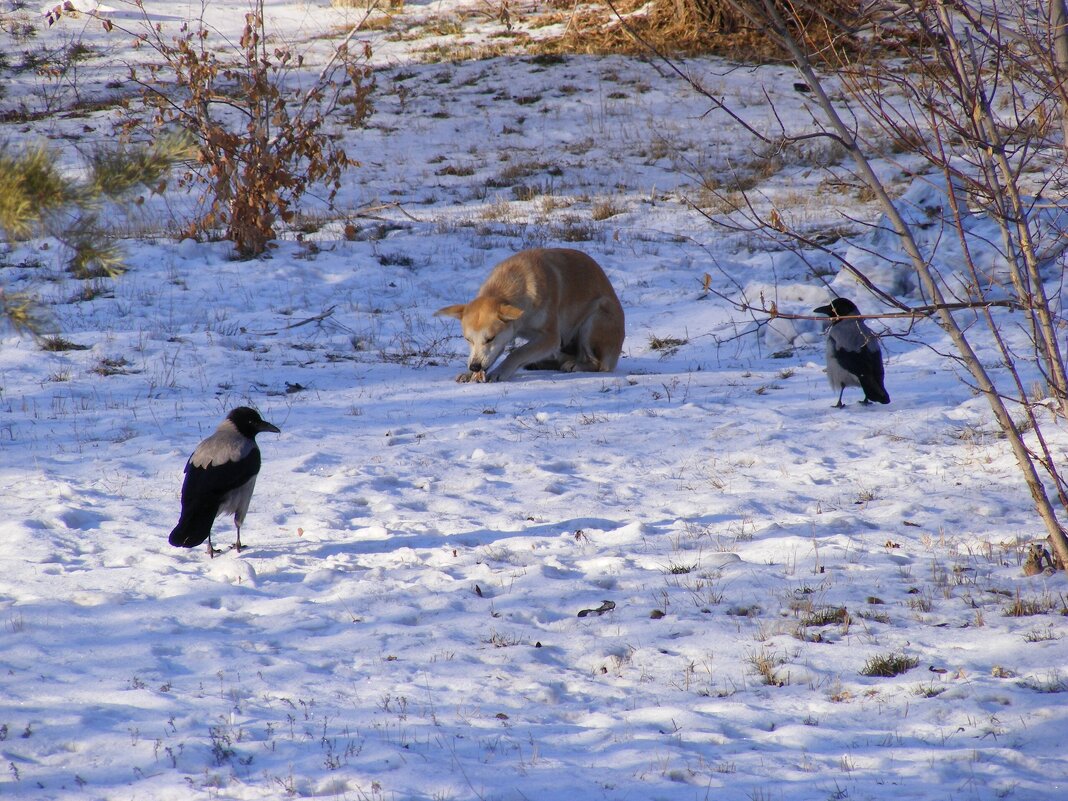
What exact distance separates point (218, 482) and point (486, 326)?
14.0 feet

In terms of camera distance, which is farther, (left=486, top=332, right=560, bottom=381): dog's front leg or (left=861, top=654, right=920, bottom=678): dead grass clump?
(left=486, top=332, right=560, bottom=381): dog's front leg

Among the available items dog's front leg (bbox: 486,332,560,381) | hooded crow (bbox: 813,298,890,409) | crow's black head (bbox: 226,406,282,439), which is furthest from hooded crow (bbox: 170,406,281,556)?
hooded crow (bbox: 813,298,890,409)

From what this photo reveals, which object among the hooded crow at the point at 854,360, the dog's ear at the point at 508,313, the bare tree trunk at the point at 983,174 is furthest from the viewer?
the dog's ear at the point at 508,313

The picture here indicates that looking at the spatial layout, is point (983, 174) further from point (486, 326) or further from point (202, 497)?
point (486, 326)

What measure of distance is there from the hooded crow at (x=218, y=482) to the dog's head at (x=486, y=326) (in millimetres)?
3711

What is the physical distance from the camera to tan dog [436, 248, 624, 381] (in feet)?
30.8

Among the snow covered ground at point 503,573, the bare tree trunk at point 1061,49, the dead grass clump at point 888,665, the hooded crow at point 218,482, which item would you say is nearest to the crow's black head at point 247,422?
the hooded crow at point 218,482

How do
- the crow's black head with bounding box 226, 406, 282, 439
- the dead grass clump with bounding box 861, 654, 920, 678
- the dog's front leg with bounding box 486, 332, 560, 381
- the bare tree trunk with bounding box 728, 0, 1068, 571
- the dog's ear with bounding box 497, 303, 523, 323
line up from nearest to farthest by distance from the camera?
the bare tree trunk with bounding box 728, 0, 1068, 571, the dead grass clump with bounding box 861, 654, 920, 678, the crow's black head with bounding box 226, 406, 282, 439, the dog's ear with bounding box 497, 303, 523, 323, the dog's front leg with bounding box 486, 332, 560, 381

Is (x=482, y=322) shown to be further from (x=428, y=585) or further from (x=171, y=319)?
(x=428, y=585)

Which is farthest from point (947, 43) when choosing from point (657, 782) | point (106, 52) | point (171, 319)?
point (106, 52)

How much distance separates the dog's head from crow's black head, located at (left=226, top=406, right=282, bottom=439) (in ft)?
11.7

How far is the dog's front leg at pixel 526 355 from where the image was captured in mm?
9664

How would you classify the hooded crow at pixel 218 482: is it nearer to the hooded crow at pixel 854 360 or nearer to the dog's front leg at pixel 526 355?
the dog's front leg at pixel 526 355

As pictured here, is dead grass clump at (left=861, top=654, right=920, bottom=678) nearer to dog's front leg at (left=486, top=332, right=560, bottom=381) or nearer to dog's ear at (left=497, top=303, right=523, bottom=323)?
dog's ear at (left=497, top=303, right=523, bottom=323)
